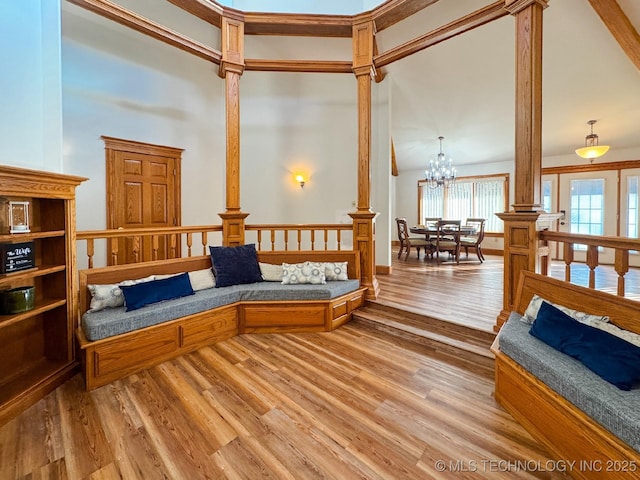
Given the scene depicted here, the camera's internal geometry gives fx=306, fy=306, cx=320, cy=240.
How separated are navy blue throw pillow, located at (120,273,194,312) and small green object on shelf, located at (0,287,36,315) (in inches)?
23.7

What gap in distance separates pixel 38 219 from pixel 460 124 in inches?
253

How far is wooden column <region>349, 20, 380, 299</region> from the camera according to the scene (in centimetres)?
373

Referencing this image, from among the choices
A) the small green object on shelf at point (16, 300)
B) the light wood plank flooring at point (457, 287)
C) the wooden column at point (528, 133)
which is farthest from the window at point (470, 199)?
the small green object on shelf at point (16, 300)

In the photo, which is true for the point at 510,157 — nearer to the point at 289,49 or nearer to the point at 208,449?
the point at 289,49

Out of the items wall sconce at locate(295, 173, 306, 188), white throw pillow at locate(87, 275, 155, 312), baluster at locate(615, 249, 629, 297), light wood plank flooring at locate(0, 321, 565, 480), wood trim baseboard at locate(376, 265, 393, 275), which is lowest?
light wood plank flooring at locate(0, 321, 565, 480)

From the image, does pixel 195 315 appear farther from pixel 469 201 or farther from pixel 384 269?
pixel 469 201

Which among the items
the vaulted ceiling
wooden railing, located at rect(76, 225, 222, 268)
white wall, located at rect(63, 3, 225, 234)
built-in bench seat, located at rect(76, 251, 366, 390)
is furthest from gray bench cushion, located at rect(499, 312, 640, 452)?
white wall, located at rect(63, 3, 225, 234)

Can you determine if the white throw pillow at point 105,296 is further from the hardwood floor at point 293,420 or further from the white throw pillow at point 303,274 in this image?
the white throw pillow at point 303,274

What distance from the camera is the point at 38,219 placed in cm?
238

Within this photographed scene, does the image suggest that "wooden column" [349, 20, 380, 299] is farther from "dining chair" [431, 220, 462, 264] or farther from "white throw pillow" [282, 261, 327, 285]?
"dining chair" [431, 220, 462, 264]

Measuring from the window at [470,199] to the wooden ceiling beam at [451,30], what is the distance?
16.3 ft

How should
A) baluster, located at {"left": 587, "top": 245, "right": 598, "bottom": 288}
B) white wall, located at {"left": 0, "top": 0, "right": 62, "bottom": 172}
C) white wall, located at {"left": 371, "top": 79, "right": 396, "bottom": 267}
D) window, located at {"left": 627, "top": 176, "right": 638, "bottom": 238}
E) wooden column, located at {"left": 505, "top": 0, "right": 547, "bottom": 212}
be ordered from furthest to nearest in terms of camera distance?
window, located at {"left": 627, "top": 176, "right": 638, "bottom": 238} < white wall, located at {"left": 371, "top": 79, "right": 396, "bottom": 267} < wooden column, located at {"left": 505, "top": 0, "right": 547, "bottom": 212} < baluster, located at {"left": 587, "top": 245, "right": 598, "bottom": 288} < white wall, located at {"left": 0, "top": 0, "right": 62, "bottom": 172}

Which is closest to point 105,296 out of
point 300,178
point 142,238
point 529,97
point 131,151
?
point 142,238

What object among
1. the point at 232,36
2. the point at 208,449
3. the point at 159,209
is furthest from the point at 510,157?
the point at 208,449
